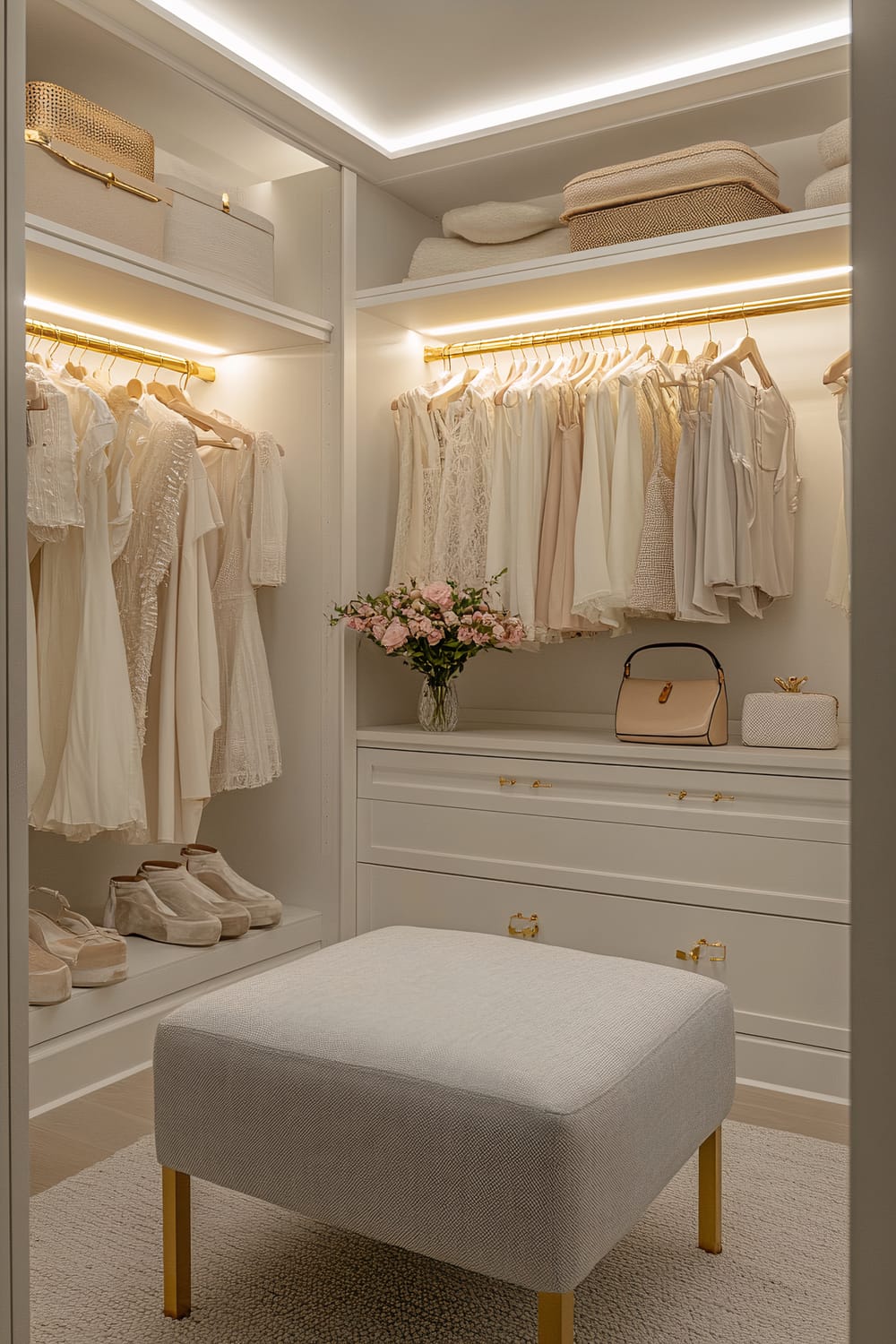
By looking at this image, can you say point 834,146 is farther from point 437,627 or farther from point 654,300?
point 437,627

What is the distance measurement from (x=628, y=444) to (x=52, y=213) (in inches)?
63.8

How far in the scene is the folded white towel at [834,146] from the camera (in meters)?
2.73

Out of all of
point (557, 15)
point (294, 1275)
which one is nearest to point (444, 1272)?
point (294, 1275)

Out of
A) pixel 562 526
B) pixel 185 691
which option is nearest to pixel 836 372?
pixel 562 526

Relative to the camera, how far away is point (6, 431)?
1068mm

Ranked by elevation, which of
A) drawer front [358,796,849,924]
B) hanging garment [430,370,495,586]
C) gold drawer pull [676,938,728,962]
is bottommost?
gold drawer pull [676,938,728,962]

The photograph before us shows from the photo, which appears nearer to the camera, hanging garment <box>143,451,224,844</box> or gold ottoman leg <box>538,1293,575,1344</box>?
gold ottoman leg <box>538,1293,575,1344</box>

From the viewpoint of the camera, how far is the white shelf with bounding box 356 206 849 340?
9.02ft

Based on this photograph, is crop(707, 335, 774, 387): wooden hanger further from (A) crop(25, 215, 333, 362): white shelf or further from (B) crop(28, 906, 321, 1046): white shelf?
(B) crop(28, 906, 321, 1046): white shelf

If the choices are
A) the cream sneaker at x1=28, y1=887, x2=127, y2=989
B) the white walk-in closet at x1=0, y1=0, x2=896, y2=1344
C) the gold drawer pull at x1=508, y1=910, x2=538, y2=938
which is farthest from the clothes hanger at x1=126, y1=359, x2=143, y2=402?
the gold drawer pull at x1=508, y1=910, x2=538, y2=938

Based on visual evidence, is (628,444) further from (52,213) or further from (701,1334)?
(701,1334)

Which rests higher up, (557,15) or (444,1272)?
(557,15)

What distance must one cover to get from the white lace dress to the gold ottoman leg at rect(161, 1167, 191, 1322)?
1526 millimetres

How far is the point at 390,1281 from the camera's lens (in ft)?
5.65
